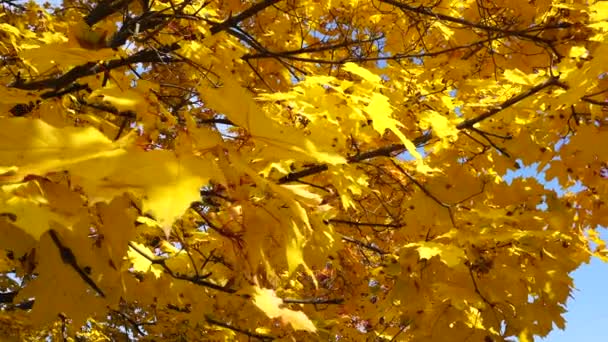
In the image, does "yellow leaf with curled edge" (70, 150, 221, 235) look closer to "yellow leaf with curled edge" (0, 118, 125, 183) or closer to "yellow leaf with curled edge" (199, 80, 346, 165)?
"yellow leaf with curled edge" (0, 118, 125, 183)

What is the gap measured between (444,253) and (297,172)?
76 centimetres

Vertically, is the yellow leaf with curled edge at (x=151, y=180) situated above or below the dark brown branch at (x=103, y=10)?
below

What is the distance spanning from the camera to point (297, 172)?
86.7 inches

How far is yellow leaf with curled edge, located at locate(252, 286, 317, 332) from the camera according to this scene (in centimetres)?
122

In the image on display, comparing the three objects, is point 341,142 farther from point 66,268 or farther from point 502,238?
point 66,268

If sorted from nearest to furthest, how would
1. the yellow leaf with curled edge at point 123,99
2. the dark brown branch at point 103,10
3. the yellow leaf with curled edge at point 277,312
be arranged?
the yellow leaf with curled edge at point 123,99
the yellow leaf with curled edge at point 277,312
the dark brown branch at point 103,10

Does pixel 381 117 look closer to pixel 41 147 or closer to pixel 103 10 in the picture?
pixel 41 147

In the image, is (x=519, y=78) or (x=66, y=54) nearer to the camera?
(x=66, y=54)

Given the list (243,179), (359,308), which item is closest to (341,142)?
(243,179)

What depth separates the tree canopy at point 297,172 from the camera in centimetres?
94

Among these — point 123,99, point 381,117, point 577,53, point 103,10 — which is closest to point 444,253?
point 381,117

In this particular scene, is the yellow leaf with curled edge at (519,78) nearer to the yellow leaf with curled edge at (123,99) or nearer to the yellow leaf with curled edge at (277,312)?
the yellow leaf with curled edge at (277,312)

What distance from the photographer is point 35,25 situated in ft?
14.6

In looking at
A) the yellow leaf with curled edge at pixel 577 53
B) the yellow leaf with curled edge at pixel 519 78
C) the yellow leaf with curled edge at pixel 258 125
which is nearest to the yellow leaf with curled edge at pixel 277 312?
the yellow leaf with curled edge at pixel 258 125
